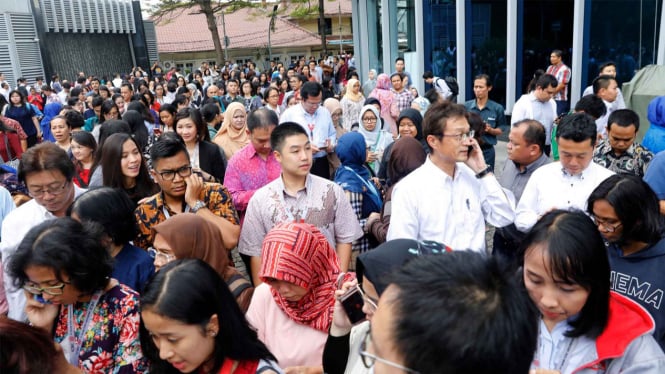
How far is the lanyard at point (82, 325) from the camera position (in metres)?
2.16

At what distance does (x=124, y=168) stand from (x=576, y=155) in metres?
3.27

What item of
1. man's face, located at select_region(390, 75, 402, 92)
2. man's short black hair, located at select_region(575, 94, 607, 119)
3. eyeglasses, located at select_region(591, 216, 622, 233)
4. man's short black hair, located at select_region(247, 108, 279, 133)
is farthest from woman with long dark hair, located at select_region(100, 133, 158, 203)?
man's face, located at select_region(390, 75, 402, 92)

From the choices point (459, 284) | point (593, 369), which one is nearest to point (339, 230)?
point (593, 369)

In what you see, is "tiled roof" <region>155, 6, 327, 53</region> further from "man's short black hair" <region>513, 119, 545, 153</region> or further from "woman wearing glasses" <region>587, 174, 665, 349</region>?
"woman wearing glasses" <region>587, 174, 665, 349</region>

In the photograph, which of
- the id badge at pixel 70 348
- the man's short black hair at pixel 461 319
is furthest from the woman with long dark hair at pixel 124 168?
the man's short black hair at pixel 461 319

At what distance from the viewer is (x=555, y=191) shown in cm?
333

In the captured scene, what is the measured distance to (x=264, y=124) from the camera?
14.5ft

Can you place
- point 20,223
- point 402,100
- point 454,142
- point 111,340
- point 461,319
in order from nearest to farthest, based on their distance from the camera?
point 461,319
point 111,340
point 454,142
point 20,223
point 402,100

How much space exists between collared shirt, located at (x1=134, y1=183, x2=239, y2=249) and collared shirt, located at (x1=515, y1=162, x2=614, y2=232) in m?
1.89

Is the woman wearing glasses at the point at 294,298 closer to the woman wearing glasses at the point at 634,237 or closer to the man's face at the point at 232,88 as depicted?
the woman wearing glasses at the point at 634,237

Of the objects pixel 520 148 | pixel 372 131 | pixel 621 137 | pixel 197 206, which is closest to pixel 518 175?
pixel 520 148

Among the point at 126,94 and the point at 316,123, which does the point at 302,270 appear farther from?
the point at 126,94

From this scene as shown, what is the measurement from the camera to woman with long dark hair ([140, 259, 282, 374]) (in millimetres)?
1837

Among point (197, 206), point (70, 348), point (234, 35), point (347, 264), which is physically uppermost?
point (234, 35)
